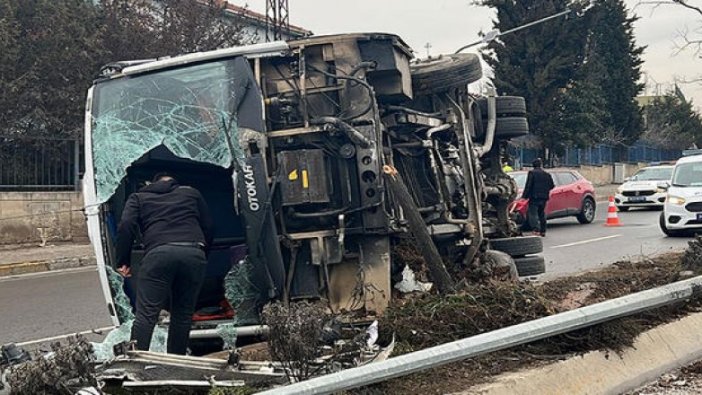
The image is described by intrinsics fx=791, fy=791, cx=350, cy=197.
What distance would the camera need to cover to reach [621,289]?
7.00 metres

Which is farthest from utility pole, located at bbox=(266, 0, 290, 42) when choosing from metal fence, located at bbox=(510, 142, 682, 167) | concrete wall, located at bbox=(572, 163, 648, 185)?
concrete wall, located at bbox=(572, 163, 648, 185)

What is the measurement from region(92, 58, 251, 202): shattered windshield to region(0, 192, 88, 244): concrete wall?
11.8 metres

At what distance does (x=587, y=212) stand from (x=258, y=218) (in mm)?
16800

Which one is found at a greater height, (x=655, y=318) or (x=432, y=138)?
(x=432, y=138)

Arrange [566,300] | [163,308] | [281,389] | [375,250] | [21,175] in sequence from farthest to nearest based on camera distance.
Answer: [21,175]
[566,300]
[375,250]
[163,308]
[281,389]

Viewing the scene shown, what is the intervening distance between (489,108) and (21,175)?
12.4 m

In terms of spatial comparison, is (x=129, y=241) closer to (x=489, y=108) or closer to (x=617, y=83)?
(x=489, y=108)

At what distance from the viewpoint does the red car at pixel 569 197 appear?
19.5 meters

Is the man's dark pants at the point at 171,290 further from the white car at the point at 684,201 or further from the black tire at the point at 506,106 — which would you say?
the white car at the point at 684,201

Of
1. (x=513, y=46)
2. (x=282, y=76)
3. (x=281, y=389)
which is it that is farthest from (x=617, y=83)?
(x=281, y=389)

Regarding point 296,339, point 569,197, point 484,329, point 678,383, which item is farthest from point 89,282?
point 569,197

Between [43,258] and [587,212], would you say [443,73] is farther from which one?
[587,212]

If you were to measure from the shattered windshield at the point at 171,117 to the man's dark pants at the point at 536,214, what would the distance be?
11731mm

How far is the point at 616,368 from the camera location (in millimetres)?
4730
